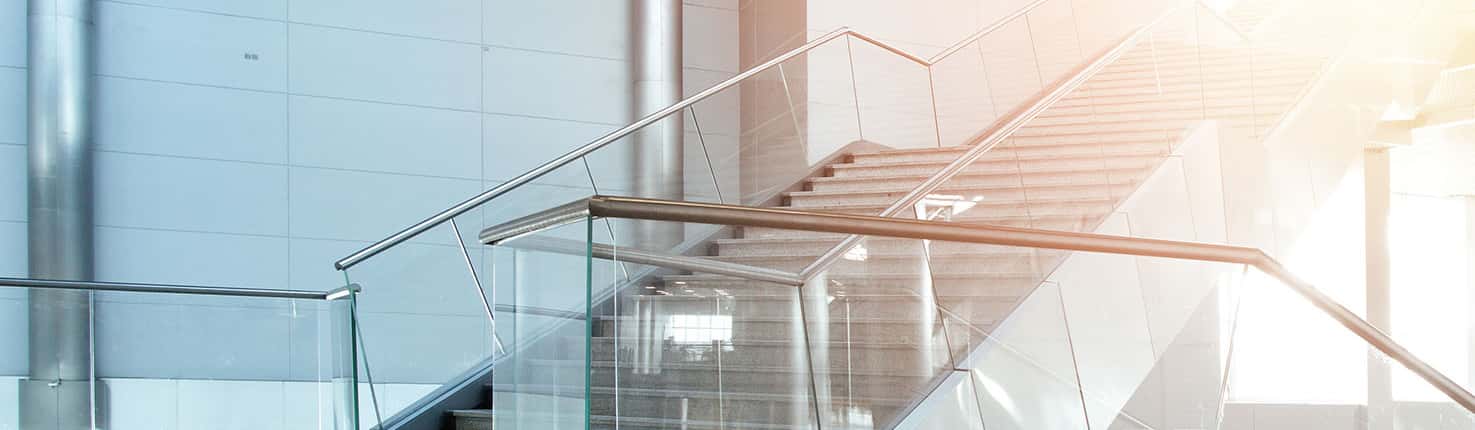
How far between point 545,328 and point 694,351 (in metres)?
0.33

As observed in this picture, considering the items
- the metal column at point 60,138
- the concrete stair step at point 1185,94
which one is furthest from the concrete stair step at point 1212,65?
the metal column at point 60,138

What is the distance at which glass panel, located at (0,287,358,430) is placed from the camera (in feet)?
15.4

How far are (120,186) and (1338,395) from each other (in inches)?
252

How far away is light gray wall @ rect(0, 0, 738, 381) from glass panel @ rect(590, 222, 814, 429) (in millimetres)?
3209

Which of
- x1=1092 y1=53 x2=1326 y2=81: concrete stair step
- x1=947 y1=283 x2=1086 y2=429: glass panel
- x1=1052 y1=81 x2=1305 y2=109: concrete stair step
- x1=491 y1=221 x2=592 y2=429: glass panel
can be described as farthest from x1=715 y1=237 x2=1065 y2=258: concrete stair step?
x1=1092 y1=53 x2=1326 y2=81: concrete stair step

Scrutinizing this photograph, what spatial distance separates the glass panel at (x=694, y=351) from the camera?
2.56 metres

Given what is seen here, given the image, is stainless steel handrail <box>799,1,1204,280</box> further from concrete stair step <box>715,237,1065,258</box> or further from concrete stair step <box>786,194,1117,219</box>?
concrete stair step <box>786,194,1117,219</box>

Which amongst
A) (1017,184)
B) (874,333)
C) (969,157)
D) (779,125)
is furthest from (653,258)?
A: (779,125)

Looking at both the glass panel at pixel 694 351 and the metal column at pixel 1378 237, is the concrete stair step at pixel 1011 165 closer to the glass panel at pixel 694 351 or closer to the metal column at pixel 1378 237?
the glass panel at pixel 694 351

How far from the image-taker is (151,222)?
731 centimetres

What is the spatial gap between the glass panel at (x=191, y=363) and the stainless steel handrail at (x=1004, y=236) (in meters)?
2.72

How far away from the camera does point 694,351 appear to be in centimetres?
267

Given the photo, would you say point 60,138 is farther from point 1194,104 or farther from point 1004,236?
point 1194,104

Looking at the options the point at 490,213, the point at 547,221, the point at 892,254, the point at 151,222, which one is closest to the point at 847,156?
the point at 490,213
